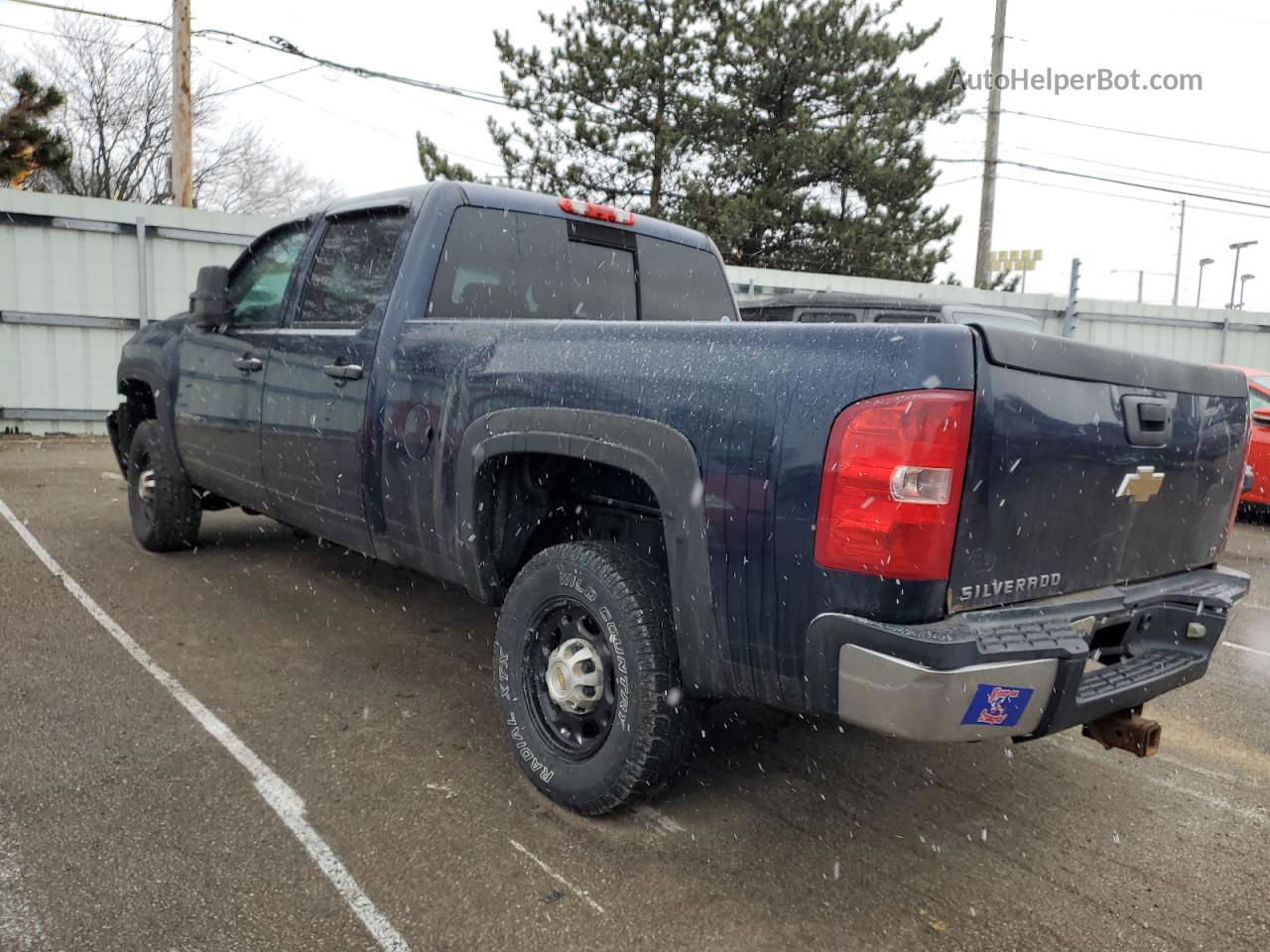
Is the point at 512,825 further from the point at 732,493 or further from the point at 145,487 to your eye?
the point at 145,487

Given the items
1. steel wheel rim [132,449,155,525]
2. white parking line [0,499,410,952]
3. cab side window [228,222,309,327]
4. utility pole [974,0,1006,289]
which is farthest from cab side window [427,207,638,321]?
utility pole [974,0,1006,289]

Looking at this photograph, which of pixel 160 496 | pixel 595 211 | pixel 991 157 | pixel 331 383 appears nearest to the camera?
pixel 331 383

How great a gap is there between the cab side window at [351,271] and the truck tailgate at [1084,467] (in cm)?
243

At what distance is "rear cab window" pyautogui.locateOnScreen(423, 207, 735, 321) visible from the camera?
3809 millimetres

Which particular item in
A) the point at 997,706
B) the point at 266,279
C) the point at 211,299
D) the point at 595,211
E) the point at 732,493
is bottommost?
the point at 997,706

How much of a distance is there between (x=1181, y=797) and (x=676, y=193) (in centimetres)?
2066

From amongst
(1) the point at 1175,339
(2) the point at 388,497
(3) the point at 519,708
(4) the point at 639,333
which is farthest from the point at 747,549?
(1) the point at 1175,339

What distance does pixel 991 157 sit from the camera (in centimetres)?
1958

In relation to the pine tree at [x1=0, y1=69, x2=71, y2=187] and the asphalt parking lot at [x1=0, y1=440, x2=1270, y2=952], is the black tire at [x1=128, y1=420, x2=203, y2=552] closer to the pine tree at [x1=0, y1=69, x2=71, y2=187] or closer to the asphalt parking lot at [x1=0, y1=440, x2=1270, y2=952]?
the asphalt parking lot at [x1=0, y1=440, x2=1270, y2=952]

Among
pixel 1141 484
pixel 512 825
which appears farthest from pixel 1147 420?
pixel 512 825

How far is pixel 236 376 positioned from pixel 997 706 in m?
A: 3.86

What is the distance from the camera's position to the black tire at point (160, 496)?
5.61 meters

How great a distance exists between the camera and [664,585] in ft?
9.37

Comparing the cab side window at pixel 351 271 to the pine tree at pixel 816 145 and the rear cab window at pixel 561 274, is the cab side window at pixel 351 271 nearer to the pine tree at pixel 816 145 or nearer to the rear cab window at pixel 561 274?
the rear cab window at pixel 561 274
